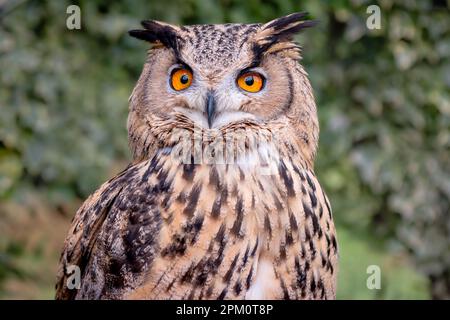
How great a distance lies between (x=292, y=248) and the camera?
235cm

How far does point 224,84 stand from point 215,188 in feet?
1.03

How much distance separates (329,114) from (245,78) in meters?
3.11

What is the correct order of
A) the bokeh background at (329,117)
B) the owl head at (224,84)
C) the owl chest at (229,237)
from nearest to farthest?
the owl chest at (229,237) < the owl head at (224,84) < the bokeh background at (329,117)

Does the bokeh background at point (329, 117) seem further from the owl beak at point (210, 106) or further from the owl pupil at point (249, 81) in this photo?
the owl beak at point (210, 106)

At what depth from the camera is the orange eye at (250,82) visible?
8.00 ft

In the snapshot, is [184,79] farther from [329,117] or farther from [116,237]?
[329,117]

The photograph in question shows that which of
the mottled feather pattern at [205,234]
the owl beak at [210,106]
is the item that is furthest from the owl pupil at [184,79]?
the mottled feather pattern at [205,234]

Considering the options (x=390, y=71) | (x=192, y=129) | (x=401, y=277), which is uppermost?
(x=390, y=71)

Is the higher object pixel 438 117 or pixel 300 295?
pixel 438 117

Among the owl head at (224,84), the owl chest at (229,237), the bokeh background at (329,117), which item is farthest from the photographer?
the bokeh background at (329,117)
